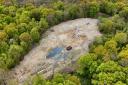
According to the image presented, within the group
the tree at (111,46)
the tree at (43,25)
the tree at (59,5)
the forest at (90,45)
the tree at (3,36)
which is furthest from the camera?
the tree at (59,5)

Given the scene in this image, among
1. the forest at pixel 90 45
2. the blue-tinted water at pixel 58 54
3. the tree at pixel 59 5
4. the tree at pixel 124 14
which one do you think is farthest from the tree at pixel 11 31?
the tree at pixel 124 14

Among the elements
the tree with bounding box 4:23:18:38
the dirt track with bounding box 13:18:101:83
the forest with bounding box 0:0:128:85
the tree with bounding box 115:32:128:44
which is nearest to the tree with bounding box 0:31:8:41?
the forest with bounding box 0:0:128:85

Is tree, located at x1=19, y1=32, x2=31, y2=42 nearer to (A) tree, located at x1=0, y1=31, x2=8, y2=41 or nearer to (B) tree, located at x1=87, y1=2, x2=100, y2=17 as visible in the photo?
(A) tree, located at x1=0, y1=31, x2=8, y2=41

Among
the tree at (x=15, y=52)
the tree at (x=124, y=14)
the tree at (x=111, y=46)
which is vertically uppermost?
the tree at (x=124, y=14)

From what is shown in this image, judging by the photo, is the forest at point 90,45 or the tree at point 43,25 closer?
the forest at point 90,45

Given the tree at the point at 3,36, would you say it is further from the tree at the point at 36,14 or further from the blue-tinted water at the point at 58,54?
the blue-tinted water at the point at 58,54

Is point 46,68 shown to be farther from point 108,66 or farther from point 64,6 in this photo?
point 64,6

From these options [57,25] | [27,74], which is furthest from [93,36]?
[27,74]
